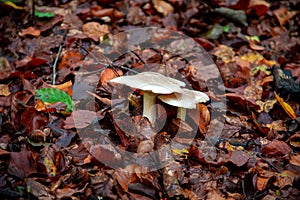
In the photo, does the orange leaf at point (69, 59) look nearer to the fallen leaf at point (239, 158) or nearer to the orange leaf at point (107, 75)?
the orange leaf at point (107, 75)

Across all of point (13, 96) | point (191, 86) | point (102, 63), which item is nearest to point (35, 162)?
point (13, 96)

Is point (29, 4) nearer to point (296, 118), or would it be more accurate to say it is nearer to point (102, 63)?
point (102, 63)

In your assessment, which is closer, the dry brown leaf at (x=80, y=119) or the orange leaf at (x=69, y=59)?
the dry brown leaf at (x=80, y=119)

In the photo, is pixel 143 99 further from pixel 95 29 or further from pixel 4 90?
pixel 95 29

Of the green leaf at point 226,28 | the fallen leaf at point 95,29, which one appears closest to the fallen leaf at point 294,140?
the green leaf at point 226,28

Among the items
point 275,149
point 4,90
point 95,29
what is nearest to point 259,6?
point 95,29

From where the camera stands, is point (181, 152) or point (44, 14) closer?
point (181, 152)

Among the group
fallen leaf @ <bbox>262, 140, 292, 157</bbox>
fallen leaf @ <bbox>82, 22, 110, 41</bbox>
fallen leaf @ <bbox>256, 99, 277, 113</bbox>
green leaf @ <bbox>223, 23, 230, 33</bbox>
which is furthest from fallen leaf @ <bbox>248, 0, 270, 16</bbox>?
fallen leaf @ <bbox>262, 140, 292, 157</bbox>
